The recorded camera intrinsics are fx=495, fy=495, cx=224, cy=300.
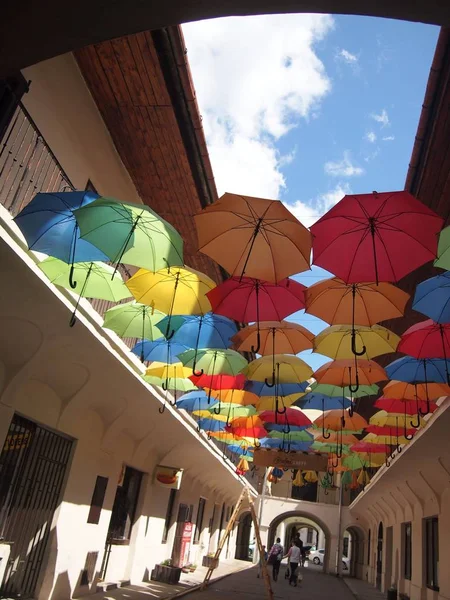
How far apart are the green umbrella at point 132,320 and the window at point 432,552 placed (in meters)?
11.3

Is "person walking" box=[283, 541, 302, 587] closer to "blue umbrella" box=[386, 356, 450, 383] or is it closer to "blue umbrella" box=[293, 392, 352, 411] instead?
"blue umbrella" box=[293, 392, 352, 411]

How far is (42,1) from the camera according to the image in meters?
2.96

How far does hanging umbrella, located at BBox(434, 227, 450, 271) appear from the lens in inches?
186

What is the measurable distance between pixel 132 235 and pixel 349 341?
4217 millimetres

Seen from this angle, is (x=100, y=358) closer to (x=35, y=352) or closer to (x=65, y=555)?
(x=35, y=352)

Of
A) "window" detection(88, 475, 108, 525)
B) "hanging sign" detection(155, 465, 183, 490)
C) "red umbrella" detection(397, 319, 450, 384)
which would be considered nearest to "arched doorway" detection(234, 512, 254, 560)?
"hanging sign" detection(155, 465, 183, 490)

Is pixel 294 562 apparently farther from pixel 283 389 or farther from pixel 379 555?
pixel 283 389

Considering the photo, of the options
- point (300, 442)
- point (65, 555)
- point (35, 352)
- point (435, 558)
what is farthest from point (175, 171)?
point (435, 558)

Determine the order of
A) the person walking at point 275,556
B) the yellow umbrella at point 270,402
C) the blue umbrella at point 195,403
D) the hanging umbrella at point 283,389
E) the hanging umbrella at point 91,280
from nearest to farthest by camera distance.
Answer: the hanging umbrella at point 91,280, the hanging umbrella at point 283,389, the yellow umbrella at point 270,402, the blue umbrella at point 195,403, the person walking at point 275,556

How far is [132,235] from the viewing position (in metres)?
5.27

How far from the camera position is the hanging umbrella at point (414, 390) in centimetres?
878

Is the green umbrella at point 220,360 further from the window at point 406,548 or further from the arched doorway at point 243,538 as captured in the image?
the arched doorway at point 243,538

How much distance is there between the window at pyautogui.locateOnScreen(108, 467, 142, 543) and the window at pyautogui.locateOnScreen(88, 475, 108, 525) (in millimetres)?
1144

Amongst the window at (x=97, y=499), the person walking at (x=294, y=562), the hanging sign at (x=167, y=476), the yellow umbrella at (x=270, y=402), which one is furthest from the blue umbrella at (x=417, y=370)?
the person walking at (x=294, y=562)
